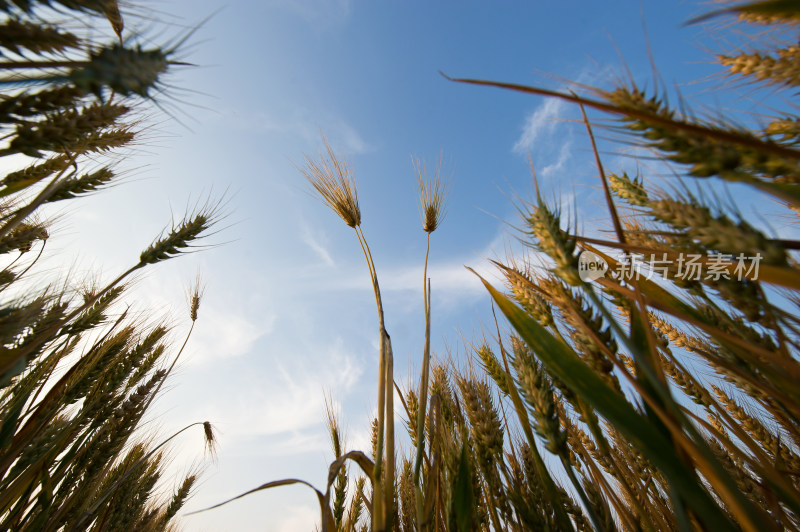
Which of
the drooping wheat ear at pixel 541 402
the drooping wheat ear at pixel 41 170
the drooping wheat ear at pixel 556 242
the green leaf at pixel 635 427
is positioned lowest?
the green leaf at pixel 635 427

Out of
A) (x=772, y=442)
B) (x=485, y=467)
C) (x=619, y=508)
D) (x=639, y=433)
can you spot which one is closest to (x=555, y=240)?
(x=639, y=433)

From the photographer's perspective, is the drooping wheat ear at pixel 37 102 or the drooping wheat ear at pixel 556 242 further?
the drooping wheat ear at pixel 556 242

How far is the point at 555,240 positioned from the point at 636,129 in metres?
0.31

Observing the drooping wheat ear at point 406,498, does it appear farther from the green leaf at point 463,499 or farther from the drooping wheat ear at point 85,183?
the drooping wheat ear at point 85,183

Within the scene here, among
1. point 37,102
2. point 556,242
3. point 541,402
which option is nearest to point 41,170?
point 37,102

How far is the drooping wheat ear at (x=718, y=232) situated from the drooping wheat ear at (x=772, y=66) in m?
0.71

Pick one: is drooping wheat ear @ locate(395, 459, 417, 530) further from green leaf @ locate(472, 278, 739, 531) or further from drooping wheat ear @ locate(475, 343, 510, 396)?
green leaf @ locate(472, 278, 739, 531)

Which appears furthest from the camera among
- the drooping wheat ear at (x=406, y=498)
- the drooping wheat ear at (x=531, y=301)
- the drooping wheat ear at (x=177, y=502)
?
the drooping wheat ear at (x=177, y=502)

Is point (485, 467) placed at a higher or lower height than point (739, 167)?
lower

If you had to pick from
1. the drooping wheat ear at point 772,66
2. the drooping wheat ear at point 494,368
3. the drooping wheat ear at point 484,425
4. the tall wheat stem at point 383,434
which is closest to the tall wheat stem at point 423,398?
the tall wheat stem at point 383,434

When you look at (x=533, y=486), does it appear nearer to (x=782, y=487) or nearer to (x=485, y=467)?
(x=485, y=467)

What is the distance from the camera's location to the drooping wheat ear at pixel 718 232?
74 cm

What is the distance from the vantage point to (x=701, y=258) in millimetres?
807

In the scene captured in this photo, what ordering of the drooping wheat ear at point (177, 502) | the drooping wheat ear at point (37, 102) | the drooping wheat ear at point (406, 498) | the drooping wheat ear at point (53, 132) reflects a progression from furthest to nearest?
the drooping wheat ear at point (177, 502)
the drooping wheat ear at point (406, 498)
the drooping wheat ear at point (53, 132)
the drooping wheat ear at point (37, 102)
